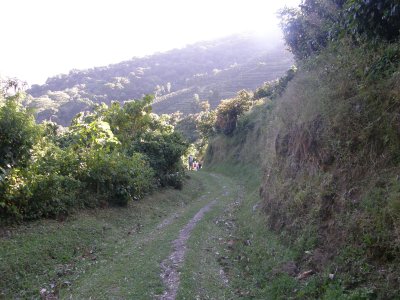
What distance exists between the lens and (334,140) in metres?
9.92

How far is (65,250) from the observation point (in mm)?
11734

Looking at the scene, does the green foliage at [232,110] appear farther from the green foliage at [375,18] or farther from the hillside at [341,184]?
the green foliage at [375,18]

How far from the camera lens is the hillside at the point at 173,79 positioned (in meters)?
93.2

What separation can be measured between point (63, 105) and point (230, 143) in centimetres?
6515

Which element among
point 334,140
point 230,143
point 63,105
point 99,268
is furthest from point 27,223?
point 63,105

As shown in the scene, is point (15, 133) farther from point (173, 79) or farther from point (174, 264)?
point (173, 79)

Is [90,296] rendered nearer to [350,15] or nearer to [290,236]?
[290,236]

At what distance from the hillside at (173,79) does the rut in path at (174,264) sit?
4099 centimetres

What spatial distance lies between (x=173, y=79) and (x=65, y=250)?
5515 inches

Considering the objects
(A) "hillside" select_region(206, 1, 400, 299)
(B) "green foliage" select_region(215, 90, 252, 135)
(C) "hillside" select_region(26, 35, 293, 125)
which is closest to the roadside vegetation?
(A) "hillside" select_region(206, 1, 400, 299)

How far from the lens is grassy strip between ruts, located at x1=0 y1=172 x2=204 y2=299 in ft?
30.4

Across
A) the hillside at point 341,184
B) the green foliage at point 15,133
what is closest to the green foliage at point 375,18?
the hillside at point 341,184

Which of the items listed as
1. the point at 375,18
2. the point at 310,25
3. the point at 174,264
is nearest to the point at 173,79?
the point at 310,25

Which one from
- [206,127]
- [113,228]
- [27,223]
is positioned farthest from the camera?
[206,127]
